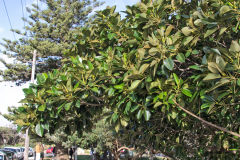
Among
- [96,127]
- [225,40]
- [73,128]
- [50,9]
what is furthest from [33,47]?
[225,40]

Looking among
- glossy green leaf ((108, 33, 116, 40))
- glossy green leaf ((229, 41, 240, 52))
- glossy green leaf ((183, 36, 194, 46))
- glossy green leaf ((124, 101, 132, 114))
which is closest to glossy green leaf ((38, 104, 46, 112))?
glossy green leaf ((124, 101, 132, 114))

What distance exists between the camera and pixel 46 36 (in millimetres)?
21672

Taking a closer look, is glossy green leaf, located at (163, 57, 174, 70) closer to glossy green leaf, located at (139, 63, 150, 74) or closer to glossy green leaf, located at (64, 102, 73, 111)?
glossy green leaf, located at (139, 63, 150, 74)

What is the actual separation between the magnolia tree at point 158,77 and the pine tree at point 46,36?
679 inches

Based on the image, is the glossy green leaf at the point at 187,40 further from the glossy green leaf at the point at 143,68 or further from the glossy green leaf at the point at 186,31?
the glossy green leaf at the point at 143,68

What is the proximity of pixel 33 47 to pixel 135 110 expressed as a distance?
1890cm

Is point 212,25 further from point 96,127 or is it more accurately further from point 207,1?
point 96,127

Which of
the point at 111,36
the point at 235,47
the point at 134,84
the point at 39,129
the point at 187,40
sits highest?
the point at 111,36

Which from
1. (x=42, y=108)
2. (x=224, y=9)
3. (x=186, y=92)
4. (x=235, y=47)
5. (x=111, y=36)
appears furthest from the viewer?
(x=111, y=36)

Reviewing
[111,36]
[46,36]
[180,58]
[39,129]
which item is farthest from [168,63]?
[46,36]

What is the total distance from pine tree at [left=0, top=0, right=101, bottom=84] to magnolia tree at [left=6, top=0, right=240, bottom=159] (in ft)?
56.6

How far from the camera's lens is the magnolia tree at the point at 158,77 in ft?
8.02

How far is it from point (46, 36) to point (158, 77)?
20301mm

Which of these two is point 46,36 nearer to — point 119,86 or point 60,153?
point 60,153
